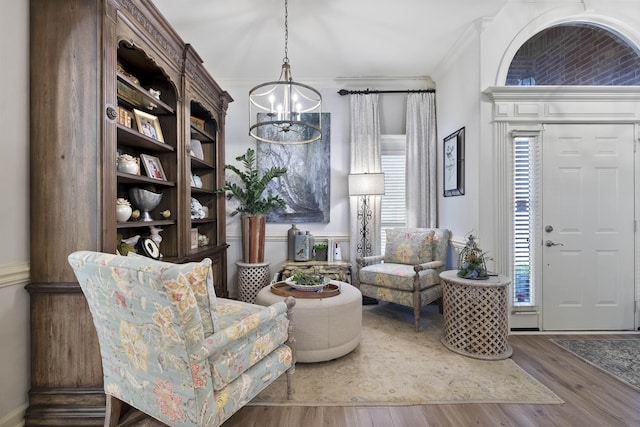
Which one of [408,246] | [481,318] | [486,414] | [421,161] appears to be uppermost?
[421,161]

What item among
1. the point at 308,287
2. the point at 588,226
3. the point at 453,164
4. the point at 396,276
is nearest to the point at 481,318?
the point at 396,276

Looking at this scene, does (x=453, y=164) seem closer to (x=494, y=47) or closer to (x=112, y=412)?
(x=494, y=47)

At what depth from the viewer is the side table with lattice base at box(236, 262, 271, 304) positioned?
358 centimetres

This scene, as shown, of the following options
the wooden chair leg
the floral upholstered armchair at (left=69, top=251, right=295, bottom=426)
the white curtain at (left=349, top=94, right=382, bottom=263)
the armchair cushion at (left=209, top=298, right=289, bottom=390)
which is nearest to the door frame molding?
the white curtain at (left=349, top=94, right=382, bottom=263)

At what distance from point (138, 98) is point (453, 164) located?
3305mm

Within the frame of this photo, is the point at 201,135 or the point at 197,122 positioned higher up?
the point at 197,122

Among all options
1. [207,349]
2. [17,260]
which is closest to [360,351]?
[207,349]

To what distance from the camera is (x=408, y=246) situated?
3486 mm

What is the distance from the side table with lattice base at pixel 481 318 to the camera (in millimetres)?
2352

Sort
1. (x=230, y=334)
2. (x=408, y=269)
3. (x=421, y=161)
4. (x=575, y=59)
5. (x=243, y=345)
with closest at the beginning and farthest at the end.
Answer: (x=230, y=334), (x=243, y=345), (x=575, y=59), (x=408, y=269), (x=421, y=161)

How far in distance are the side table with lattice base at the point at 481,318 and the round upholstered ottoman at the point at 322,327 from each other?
3.17ft

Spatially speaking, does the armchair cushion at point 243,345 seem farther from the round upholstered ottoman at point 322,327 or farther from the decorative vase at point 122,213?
the decorative vase at point 122,213

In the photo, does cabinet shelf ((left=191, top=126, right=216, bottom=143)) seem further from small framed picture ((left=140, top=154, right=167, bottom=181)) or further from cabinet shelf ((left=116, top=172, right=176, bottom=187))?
cabinet shelf ((left=116, top=172, right=176, bottom=187))

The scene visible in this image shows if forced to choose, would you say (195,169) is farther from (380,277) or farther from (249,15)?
(380,277)
